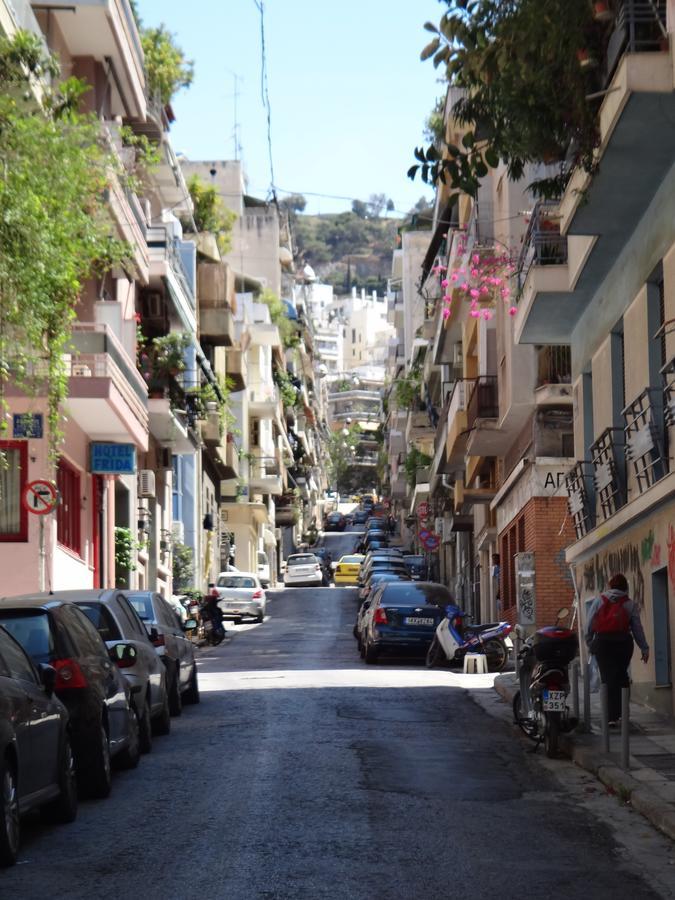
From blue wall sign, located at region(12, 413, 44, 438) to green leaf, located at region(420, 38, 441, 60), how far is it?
1222 cm

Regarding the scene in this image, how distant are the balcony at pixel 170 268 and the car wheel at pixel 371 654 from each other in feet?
43.6

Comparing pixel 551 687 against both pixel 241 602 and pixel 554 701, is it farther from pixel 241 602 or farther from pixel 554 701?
pixel 241 602

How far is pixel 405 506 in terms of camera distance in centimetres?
10988

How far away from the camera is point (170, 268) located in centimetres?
4119

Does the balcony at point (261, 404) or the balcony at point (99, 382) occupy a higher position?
the balcony at point (261, 404)

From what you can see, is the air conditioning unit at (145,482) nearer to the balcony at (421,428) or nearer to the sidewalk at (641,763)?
the sidewalk at (641,763)

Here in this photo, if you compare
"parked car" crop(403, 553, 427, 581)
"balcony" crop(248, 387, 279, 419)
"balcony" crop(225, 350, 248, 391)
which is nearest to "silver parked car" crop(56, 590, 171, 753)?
"parked car" crop(403, 553, 427, 581)

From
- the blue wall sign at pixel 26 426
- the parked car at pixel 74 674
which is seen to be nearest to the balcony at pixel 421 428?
the blue wall sign at pixel 26 426

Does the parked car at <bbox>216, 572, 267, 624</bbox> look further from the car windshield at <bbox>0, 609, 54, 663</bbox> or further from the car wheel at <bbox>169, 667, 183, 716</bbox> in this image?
the car windshield at <bbox>0, 609, 54, 663</bbox>

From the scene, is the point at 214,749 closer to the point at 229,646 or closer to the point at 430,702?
the point at 430,702

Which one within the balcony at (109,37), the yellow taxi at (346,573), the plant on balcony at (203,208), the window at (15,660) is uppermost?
the plant on balcony at (203,208)

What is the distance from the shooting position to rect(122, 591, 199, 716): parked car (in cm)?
1912

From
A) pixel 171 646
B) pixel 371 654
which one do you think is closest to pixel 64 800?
pixel 171 646

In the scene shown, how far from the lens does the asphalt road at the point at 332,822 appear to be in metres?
8.71
